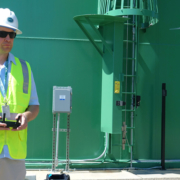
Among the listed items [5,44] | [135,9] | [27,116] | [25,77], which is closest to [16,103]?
[27,116]

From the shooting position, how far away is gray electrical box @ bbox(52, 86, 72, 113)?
6.69m

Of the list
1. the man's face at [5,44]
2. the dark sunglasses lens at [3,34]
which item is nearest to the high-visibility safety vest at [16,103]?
the man's face at [5,44]

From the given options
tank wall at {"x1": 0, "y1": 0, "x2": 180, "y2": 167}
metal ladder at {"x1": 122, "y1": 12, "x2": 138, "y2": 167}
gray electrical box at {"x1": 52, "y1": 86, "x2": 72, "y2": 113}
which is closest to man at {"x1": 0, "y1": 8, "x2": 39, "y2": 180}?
gray electrical box at {"x1": 52, "y1": 86, "x2": 72, "y2": 113}

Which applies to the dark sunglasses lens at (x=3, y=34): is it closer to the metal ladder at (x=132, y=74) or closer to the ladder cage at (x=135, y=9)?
the ladder cage at (x=135, y=9)

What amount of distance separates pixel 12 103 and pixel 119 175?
15.0 feet

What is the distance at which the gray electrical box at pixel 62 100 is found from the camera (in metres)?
6.69

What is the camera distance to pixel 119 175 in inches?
271

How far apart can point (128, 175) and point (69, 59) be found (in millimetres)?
2803

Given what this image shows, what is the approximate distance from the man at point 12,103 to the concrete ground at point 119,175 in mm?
3694

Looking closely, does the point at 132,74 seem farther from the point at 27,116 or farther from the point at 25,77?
the point at 27,116

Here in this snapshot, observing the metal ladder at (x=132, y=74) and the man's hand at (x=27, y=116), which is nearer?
the man's hand at (x=27, y=116)

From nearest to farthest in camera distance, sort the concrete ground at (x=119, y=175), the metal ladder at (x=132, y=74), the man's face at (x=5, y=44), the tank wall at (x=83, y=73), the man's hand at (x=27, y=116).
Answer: the man's hand at (x=27, y=116) < the man's face at (x=5, y=44) < the concrete ground at (x=119, y=175) < the tank wall at (x=83, y=73) < the metal ladder at (x=132, y=74)

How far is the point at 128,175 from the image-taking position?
22.6 feet

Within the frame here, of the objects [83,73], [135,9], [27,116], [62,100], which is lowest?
[27,116]
